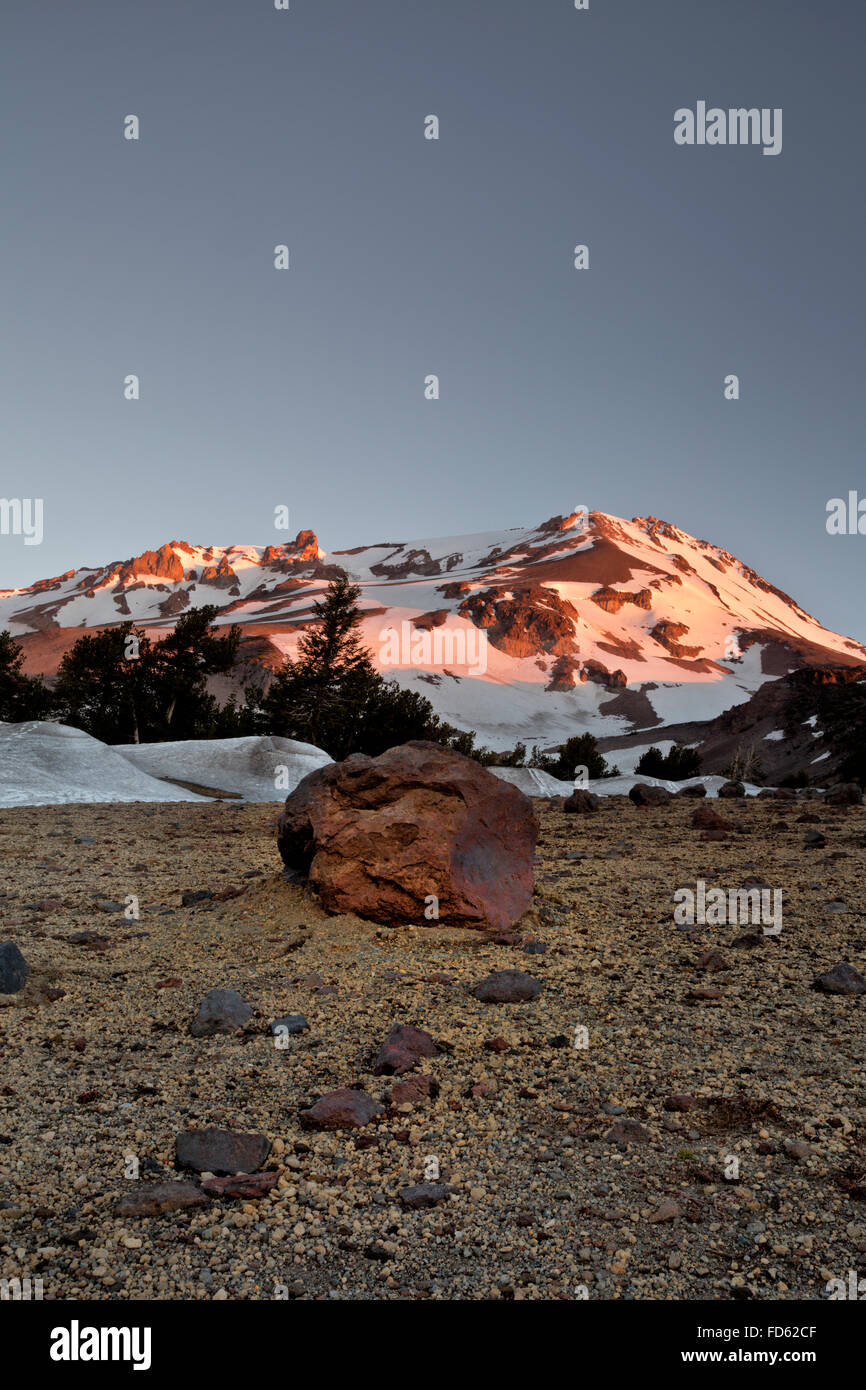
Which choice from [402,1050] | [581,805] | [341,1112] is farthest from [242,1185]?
[581,805]

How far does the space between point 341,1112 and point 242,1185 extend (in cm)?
73

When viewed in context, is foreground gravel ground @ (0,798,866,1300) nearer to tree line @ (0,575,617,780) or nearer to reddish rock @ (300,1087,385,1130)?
reddish rock @ (300,1087,385,1130)

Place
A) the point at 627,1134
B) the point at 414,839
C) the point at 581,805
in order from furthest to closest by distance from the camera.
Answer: the point at 581,805 → the point at 414,839 → the point at 627,1134

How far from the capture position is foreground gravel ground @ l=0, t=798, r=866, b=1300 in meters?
3.01

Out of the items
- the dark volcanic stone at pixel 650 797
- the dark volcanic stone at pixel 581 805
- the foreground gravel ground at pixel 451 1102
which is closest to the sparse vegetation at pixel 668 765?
the dark volcanic stone at pixel 650 797

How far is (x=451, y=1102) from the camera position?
14.2ft

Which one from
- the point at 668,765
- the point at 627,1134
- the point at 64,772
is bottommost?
the point at 668,765

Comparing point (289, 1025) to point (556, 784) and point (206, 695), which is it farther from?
point (206, 695)

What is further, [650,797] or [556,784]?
[556,784]

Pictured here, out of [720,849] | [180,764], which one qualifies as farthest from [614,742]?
[720,849]

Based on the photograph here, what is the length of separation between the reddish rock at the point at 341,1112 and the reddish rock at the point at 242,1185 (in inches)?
19.8

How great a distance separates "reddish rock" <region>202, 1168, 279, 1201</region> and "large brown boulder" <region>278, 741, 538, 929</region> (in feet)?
13.5

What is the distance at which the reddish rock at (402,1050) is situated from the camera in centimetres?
471

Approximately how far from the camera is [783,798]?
19.0 metres
